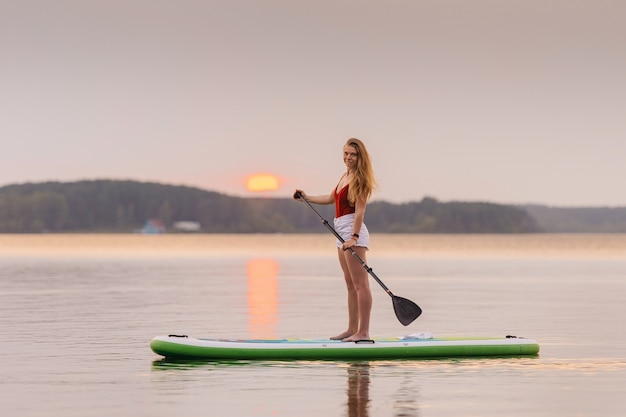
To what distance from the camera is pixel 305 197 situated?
587 inches

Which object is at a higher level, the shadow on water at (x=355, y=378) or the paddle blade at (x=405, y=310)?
the paddle blade at (x=405, y=310)

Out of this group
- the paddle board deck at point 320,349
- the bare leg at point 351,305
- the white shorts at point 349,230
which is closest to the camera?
the paddle board deck at point 320,349

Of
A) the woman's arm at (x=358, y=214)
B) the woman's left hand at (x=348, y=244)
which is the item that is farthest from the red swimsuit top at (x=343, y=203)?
the woman's left hand at (x=348, y=244)

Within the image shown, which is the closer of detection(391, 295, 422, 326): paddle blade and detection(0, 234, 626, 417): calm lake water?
detection(0, 234, 626, 417): calm lake water

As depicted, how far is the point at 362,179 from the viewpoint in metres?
14.3

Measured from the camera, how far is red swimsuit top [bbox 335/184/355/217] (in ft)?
47.6

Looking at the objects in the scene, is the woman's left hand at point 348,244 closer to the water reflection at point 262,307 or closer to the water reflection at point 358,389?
the water reflection at point 358,389

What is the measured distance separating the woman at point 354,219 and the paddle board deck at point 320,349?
316 millimetres

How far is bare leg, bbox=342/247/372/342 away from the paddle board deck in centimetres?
22

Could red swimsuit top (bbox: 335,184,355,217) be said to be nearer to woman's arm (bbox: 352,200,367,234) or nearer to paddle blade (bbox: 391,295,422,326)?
woman's arm (bbox: 352,200,367,234)

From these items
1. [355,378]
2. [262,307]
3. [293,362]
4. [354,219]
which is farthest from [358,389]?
[262,307]

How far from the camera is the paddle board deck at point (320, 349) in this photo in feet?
46.6

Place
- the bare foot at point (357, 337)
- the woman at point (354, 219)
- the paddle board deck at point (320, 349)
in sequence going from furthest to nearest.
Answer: the bare foot at point (357, 337)
the woman at point (354, 219)
the paddle board deck at point (320, 349)

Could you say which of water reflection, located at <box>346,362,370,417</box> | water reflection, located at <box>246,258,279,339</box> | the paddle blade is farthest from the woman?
water reflection, located at <box>246,258,279,339</box>
